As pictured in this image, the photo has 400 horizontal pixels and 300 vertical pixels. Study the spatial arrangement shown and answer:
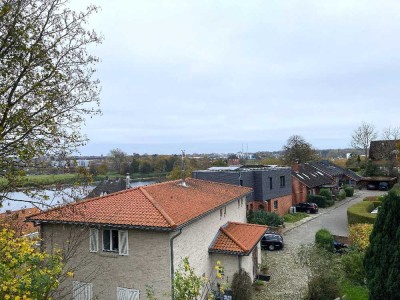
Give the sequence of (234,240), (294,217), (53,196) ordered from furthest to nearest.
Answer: (294,217) < (234,240) < (53,196)

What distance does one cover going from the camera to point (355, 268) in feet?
65.0

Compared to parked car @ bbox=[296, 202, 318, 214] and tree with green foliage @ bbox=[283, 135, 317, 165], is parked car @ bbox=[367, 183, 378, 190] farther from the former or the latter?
parked car @ bbox=[296, 202, 318, 214]

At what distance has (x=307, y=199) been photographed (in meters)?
50.8

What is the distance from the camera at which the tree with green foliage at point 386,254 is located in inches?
537

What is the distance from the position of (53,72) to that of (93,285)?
11.0 metres

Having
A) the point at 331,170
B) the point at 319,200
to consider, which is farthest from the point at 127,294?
the point at 331,170

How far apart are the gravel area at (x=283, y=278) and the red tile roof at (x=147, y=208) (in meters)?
5.77

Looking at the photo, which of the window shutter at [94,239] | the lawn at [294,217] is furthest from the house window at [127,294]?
the lawn at [294,217]

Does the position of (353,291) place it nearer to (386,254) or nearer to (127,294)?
(386,254)

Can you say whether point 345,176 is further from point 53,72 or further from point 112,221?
point 53,72

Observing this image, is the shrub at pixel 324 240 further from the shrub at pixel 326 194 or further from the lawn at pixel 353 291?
the shrub at pixel 326 194

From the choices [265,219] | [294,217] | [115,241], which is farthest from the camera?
[294,217]

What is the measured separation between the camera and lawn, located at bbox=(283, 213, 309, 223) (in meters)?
41.2

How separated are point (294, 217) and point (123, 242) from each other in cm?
3001
